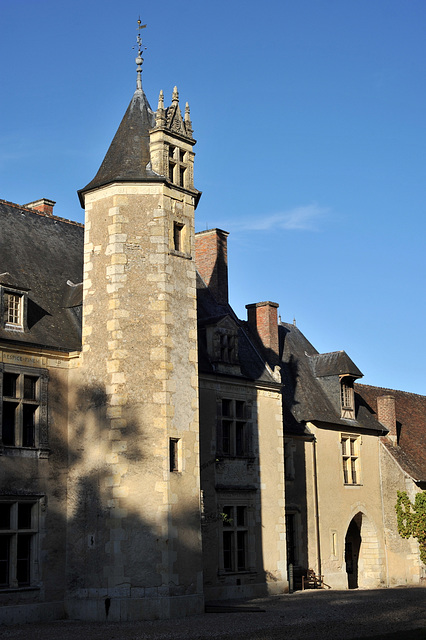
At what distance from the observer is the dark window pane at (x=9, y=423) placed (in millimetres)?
17625

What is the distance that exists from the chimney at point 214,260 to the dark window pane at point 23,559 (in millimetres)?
9756

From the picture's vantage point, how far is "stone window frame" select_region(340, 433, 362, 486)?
28.1 metres

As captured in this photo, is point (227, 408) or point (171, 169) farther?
point (227, 408)

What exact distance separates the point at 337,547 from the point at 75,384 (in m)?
12.1

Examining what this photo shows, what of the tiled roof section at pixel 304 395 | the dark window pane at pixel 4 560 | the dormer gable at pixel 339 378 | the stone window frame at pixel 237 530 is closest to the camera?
the dark window pane at pixel 4 560

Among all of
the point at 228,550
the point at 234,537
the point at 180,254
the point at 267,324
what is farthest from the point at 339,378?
the point at 180,254

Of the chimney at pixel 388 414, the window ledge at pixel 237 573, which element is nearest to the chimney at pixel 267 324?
the chimney at pixel 388 414

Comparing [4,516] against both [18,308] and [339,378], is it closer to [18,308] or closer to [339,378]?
[18,308]

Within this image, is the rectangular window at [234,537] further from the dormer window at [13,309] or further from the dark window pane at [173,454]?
the dormer window at [13,309]

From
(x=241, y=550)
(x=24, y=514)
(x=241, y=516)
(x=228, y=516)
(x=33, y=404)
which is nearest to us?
(x=24, y=514)

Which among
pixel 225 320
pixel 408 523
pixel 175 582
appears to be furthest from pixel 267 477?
pixel 408 523

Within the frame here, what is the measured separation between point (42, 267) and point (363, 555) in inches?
604

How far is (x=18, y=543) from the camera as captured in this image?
17328mm

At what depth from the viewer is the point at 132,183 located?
19.1 metres
